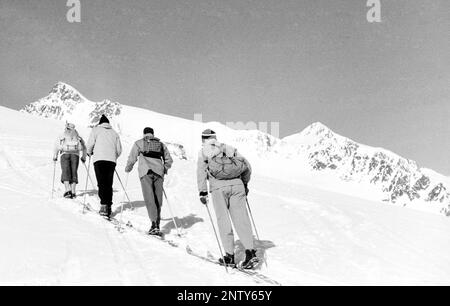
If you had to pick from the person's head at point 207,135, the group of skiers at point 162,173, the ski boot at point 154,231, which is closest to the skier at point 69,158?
the group of skiers at point 162,173

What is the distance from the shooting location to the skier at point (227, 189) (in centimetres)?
670

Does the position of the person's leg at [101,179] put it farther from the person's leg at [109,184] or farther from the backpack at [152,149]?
the backpack at [152,149]

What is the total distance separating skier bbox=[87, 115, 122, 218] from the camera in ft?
30.5

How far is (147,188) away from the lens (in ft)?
27.8

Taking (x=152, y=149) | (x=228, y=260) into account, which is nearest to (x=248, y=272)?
(x=228, y=260)

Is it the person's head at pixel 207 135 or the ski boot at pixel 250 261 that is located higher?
the person's head at pixel 207 135

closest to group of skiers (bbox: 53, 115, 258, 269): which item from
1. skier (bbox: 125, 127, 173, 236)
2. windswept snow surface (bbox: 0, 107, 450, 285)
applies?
skier (bbox: 125, 127, 173, 236)

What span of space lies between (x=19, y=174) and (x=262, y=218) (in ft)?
25.3

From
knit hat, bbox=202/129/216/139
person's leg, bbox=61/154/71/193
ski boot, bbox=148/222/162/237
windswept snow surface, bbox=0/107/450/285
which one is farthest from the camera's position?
person's leg, bbox=61/154/71/193

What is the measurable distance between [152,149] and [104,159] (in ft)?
4.58

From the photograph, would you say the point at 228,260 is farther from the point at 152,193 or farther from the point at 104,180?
the point at 104,180

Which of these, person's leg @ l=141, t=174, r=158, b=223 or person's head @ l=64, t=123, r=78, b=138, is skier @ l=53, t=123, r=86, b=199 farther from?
person's leg @ l=141, t=174, r=158, b=223

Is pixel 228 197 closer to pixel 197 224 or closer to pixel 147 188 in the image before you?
pixel 147 188

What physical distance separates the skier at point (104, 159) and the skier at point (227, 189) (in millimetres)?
3089
